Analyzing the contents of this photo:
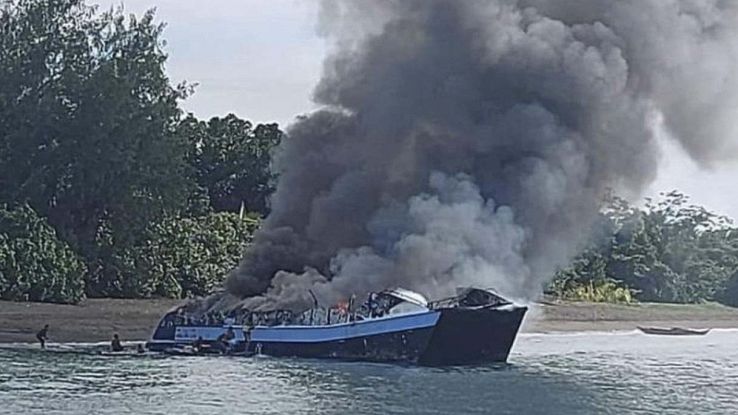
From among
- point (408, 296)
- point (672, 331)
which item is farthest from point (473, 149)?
point (672, 331)

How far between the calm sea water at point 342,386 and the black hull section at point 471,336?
3.90 feet

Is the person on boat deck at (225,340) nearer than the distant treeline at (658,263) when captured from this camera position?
Yes

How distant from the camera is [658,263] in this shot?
→ 14462cm

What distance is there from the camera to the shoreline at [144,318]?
8325 centimetres

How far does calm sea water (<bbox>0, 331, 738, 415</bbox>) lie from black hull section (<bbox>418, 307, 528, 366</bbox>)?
1.19 meters

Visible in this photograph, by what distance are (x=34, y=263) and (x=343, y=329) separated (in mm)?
29766

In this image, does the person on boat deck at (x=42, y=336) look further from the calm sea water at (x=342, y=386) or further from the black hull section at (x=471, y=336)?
the black hull section at (x=471, y=336)

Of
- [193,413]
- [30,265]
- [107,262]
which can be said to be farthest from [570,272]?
[193,413]

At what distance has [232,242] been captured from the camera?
11194cm

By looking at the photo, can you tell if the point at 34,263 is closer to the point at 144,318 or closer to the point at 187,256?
the point at 144,318

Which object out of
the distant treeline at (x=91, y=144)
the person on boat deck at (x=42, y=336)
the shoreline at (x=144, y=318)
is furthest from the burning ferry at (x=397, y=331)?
the distant treeline at (x=91, y=144)

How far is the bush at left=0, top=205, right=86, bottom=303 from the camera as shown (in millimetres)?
90938

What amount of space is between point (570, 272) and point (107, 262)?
40843mm

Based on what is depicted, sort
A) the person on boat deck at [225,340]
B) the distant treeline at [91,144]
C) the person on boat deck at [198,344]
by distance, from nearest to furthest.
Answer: the person on boat deck at [225,340] → the person on boat deck at [198,344] → the distant treeline at [91,144]
